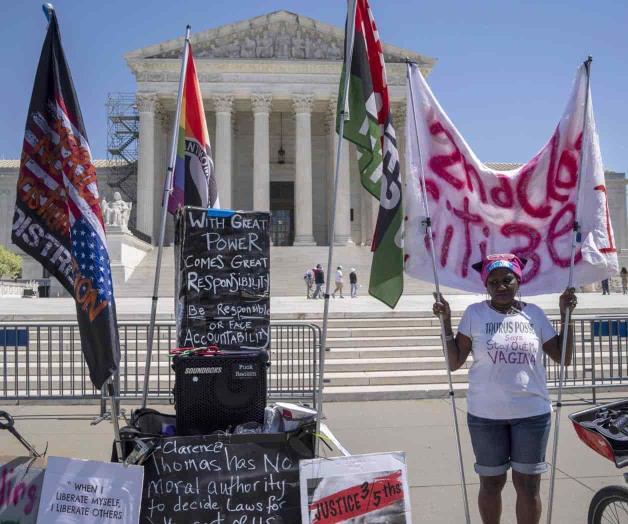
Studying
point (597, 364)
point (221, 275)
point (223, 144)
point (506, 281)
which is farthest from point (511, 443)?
point (223, 144)

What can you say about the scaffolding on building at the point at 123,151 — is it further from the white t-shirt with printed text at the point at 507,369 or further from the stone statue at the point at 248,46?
the white t-shirt with printed text at the point at 507,369

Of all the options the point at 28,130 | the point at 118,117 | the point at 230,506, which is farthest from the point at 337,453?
the point at 118,117

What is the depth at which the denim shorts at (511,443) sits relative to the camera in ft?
11.1

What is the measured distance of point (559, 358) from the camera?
3648 millimetres

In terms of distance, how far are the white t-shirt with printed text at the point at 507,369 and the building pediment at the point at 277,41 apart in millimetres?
39590

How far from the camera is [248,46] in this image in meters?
41.2

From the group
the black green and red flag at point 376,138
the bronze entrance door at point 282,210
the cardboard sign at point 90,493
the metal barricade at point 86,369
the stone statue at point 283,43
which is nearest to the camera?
the cardboard sign at point 90,493

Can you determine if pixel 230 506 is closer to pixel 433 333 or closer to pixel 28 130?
pixel 28 130

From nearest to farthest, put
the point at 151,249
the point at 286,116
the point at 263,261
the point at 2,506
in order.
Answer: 1. the point at 2,506
2. the point at 263,261
3. the point at 151,249
4. the point at 286,116

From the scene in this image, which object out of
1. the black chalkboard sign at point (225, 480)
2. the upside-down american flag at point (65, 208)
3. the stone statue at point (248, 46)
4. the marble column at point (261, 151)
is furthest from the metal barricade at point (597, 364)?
the stone statue at point (248, 46)

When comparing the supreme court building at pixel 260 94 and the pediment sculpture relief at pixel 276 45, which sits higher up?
the pediment sculpture relief at pixel 276 45

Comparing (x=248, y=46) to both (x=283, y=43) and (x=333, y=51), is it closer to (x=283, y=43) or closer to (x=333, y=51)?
(x=283, y=43)

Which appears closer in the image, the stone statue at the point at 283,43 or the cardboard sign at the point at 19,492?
the cardboard sign at the point at 19,492

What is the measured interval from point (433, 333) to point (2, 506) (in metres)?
8.91
